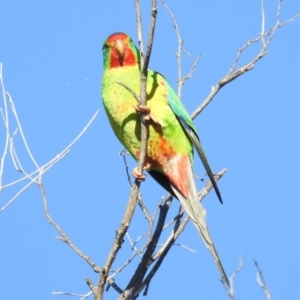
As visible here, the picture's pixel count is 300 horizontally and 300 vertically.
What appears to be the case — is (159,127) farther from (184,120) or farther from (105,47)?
(105,47)

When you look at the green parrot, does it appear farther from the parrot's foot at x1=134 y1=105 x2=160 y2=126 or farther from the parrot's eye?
the parrot's eye

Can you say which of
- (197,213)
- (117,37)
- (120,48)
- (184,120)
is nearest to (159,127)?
(184,120)

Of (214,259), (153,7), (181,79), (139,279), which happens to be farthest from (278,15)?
(139,279)

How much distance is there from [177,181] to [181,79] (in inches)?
30.4

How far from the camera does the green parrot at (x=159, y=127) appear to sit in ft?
13.9

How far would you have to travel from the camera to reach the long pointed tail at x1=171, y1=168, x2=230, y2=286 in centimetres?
382

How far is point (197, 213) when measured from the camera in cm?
414

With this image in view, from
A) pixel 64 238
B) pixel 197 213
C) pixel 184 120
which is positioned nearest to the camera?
pixel 64 238

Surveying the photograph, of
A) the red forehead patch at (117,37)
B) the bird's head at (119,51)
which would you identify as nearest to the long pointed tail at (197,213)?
the bird's head at (119,51)

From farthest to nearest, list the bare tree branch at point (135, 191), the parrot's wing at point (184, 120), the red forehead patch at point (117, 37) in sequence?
1. the red forehead patch at point (117, 37)
2. the parrot's wing at point (184, 120)
3. the bare tree branch at point (135, 191)

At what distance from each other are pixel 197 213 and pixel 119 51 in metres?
1.47

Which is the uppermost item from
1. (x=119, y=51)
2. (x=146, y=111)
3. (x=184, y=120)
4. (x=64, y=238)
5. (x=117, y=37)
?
(x=117, y=37)

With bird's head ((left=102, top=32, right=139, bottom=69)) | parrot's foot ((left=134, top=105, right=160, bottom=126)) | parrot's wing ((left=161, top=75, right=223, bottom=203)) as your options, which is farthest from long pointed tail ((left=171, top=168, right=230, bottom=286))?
bird's head ((left=102, top=32, right=139, bottom=69))

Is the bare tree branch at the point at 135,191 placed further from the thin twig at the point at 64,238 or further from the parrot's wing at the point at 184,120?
the parrot's wing at the point at 184,120
